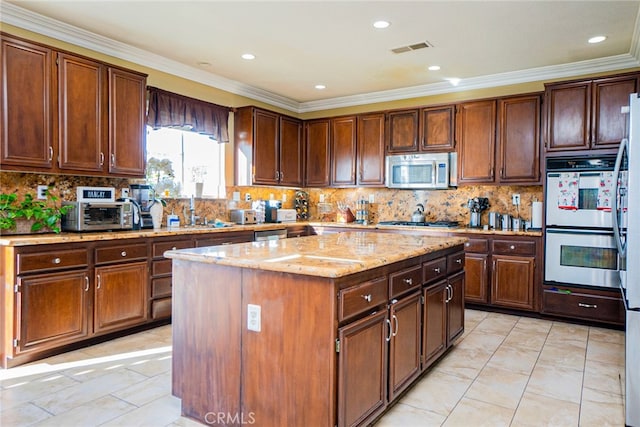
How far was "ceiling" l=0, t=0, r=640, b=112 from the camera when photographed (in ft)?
11.0

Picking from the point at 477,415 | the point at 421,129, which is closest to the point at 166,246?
the point at 477,415

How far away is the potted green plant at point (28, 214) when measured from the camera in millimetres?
3289

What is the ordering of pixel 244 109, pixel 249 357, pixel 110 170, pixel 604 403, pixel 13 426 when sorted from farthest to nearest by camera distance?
pixel 244 109 < pixel 110 170 < pixel 604 403 < pixel 13 426 < pixel 249 357

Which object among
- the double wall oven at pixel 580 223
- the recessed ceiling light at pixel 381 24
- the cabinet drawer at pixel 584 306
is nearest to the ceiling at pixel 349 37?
the recessed ceiling light at pixel 381 24

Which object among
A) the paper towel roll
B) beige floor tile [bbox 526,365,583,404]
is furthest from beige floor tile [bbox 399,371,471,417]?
the paper towel roll

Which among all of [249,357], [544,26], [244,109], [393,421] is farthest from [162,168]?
[544,26]

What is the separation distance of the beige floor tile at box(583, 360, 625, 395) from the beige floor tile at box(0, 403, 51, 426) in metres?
3.39

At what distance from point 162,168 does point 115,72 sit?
1202mm

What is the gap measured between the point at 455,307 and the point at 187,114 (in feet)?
11.8

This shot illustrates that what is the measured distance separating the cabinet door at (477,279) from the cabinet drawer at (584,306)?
587 millimetres

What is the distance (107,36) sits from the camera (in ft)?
13.1

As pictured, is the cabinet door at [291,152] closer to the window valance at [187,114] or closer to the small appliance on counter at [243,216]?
the small appliance on counter at [243,216]

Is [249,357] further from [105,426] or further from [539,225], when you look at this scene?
[539,225]

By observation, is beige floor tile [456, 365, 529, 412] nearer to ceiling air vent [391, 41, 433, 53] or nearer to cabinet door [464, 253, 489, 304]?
cabinet door [464, 253, 489, 304]
